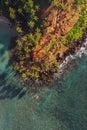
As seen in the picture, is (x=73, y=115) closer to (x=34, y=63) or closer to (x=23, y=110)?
(x=23, y=110)

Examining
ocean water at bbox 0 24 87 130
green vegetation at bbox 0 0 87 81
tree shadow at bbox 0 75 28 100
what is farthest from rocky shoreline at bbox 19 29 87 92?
tree shadow at bbox 0 75 28 100

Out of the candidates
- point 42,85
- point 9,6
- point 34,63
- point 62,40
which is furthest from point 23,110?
point 9,6

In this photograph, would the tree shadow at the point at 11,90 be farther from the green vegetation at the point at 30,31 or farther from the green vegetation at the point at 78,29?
the green vegetation at the point at 78,29

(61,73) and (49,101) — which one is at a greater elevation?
(61,73)

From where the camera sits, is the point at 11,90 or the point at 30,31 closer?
the point at 11,90

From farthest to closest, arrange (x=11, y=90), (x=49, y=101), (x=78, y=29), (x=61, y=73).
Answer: (x=78, y=29)
(x=61, y=73)
(x=11, y=90)
(x=49, y=101)

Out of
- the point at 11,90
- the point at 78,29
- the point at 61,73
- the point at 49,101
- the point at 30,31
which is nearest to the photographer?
the point at 49,101

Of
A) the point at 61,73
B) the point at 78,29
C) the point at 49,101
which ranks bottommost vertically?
the point at 49,101

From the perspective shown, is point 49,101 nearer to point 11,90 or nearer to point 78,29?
point 11,90

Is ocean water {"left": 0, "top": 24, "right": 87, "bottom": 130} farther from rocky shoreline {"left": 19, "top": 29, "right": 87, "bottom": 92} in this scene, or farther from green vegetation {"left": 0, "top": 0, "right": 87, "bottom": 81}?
green vegetation {"left": 0, "top": 0, "right": 87, "bottom": 81}

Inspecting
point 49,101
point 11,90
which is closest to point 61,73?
point 49,101
